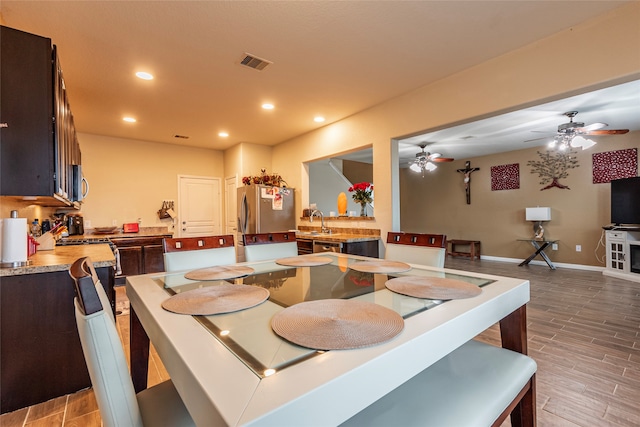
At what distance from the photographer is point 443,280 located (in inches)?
50.1

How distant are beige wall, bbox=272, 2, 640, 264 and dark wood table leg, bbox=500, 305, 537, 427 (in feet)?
6.45

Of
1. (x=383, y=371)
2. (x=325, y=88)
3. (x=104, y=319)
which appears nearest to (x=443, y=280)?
(x=383, y=371)

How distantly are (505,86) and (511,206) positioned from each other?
4.73 meters

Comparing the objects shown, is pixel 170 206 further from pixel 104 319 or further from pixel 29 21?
pixel 104 319

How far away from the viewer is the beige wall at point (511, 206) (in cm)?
527

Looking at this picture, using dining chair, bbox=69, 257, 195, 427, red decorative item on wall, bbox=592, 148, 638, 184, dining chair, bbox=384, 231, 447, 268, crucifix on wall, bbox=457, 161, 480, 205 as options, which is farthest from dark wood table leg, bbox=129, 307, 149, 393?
crucifix on wall, bbox=457, 161, 480, 205

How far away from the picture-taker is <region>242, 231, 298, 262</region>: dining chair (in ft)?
6.76

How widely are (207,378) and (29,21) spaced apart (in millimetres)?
2854

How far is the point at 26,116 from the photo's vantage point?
1.61 metres

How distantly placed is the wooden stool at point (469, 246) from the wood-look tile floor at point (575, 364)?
2695 millimetres

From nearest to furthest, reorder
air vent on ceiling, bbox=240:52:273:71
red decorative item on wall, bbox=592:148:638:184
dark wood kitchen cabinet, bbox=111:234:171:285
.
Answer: air vent on ceiling, bbox=240:52:273:71
dark wood kitchen cabinet, bbox=111:234:171:285
red decorative item on wall, bbox=592:148:638:184

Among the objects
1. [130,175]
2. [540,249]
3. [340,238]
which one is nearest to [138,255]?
[130,175]

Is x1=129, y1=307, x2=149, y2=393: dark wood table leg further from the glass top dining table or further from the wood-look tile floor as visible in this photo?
the wood-look tile floor

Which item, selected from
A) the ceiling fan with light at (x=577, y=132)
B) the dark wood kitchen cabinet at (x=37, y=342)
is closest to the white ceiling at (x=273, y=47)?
the ceiling fan with light at (x=577, y=132)
